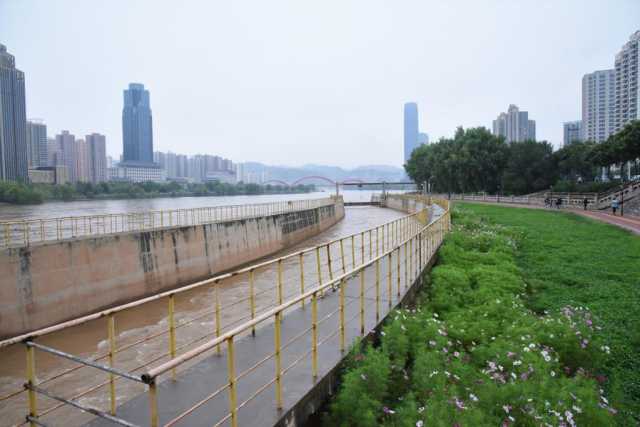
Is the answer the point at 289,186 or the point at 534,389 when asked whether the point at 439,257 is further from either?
the point at 289,186

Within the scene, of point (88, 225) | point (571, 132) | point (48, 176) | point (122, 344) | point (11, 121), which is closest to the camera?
point (122, 344)

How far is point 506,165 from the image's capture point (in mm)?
63969

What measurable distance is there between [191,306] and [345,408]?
404 inches

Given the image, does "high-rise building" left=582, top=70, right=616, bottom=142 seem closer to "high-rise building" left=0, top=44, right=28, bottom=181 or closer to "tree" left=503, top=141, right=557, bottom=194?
"tree" left=503, top=141, right=557, bottom=194

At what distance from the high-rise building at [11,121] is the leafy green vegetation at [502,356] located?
310 ft

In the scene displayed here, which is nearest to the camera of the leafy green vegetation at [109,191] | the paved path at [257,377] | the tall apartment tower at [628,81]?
the paved path at [257,377]

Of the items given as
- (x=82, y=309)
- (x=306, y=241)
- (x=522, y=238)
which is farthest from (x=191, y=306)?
(x=306, y=241)

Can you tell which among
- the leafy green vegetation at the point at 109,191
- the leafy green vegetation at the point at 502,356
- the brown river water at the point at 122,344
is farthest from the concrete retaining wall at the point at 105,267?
the leafy green vegetation at the point at 109,191

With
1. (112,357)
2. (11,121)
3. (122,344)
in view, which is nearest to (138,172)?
(11,121)

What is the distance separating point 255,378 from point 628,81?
13765 centimetres

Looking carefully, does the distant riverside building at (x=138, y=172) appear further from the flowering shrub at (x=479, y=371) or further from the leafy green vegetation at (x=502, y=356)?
the flowering shrub at (x=479, y=371)

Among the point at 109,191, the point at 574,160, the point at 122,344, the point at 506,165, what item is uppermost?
the point at 574,160

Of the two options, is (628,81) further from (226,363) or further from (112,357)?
(112,357)

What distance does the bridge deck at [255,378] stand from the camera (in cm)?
396
